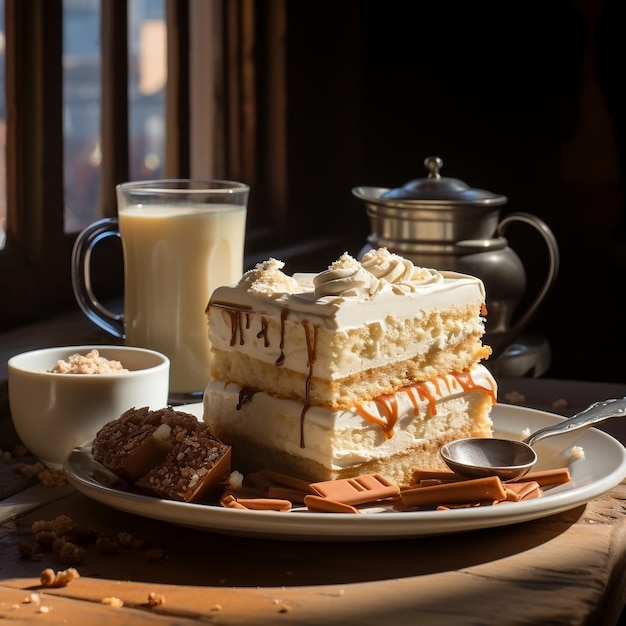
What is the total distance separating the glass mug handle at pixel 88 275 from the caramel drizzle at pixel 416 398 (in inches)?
23.9

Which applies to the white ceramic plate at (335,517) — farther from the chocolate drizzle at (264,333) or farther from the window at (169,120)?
the window at (169,120)

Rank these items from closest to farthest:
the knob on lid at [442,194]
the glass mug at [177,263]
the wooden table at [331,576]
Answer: the wooden table at [331,576] < the glass mug at [177,263] < the knob on lid at [442,194]

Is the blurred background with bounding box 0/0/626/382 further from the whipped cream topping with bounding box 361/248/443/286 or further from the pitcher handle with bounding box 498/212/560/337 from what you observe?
the whipped cream topping with bounding box 361/248/443/286

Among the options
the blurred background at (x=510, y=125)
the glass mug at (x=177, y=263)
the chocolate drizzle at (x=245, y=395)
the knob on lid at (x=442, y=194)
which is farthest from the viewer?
the blurred background at (x=510, y=125)

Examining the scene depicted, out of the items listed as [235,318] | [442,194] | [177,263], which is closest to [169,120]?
[442,194]

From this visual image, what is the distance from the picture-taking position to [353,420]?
1139 mm

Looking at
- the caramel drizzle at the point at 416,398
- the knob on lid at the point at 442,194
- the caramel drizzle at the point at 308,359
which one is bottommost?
the caramel drizzle at the point at 416,398

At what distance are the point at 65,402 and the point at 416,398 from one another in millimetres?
410

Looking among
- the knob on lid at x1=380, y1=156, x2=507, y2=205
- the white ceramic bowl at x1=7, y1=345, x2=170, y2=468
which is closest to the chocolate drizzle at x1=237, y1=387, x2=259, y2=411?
the white ceramic bowl at x1=7, y1=345, x2=170, y2=468

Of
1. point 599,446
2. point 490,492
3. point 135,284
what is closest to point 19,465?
point 135,284

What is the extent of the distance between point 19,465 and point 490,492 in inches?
22.8

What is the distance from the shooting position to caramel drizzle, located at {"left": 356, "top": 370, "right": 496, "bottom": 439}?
1.17m

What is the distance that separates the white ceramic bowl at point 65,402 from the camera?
1189mm

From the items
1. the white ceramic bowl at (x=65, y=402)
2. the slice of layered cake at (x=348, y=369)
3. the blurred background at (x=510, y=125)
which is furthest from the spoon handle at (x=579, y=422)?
the blurred background at (x=510, y=125)
